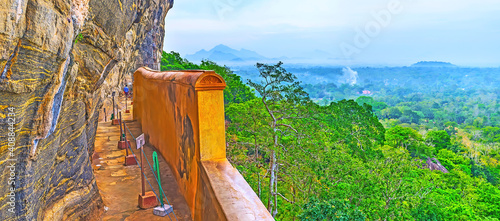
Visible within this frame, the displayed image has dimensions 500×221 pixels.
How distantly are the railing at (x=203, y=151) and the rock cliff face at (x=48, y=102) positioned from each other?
135 cm

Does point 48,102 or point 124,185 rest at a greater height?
point 48,102

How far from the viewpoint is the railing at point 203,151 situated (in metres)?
3.44

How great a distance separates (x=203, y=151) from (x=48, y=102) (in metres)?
1.85

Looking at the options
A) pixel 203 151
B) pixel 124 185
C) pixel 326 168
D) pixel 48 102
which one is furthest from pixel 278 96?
pixel 48 102

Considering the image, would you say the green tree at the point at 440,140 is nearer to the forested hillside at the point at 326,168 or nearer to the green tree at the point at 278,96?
the forested hillside at the point at 326,168

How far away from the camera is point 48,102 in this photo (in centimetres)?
329

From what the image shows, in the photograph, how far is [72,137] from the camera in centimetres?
474

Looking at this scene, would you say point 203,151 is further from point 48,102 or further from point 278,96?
point 278,96

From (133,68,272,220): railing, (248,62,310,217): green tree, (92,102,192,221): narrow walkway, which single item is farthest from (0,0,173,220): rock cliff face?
(248,62,310,217): green tree

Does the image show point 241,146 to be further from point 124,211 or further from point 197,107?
point 197,107

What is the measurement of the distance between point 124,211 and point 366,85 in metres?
169

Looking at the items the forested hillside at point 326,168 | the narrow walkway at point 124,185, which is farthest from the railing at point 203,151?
the forested hillside at point 326,168

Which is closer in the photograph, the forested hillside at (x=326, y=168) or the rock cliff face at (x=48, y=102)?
the rock cliff face at (x=48, y=102)

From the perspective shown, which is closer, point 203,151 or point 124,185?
point 203,151
